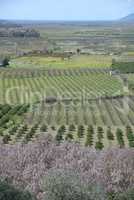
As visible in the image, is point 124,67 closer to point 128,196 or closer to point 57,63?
point 57,63

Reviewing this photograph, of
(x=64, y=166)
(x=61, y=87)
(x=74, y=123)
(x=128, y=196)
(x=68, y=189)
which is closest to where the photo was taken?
(x=68, y=189)

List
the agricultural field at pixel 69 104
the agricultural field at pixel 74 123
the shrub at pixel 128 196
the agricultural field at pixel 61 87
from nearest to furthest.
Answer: the shrub at pixel 128 196 < the agricultural field at pixel 74 123 < the agricultural field at pixel 69 104 < the agricultural field at pixel 61 87

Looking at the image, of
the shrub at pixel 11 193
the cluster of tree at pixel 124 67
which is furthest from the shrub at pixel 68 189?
the cluster of tree at pixel 124 67

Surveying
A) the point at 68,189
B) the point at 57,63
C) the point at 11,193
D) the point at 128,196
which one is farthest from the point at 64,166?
the point at 57,63

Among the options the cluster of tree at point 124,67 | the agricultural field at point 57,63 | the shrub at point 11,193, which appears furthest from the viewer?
the agricultural field at point 57,63

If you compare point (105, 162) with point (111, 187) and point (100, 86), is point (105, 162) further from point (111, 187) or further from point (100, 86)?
point (100, 86)

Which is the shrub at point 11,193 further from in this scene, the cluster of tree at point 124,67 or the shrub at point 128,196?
the cluster of tree at point 124,67
